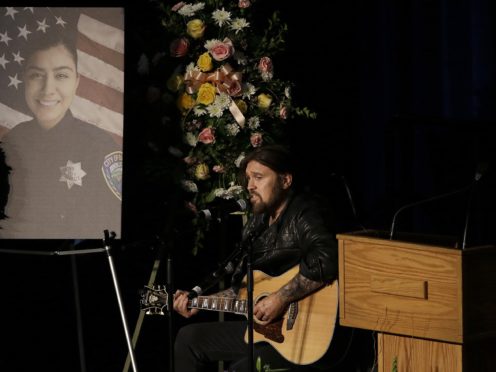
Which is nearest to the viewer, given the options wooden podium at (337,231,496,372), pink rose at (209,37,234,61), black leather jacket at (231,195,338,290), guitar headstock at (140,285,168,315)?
wooden podium at (337,231,496,372)

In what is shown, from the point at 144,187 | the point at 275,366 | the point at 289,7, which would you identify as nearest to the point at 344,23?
the point at 289,7

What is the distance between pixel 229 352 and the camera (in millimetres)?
4090

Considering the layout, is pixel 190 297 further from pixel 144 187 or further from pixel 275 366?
pixel 144 187

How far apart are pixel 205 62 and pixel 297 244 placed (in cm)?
103

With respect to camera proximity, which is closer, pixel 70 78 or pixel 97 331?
pixel 70 78

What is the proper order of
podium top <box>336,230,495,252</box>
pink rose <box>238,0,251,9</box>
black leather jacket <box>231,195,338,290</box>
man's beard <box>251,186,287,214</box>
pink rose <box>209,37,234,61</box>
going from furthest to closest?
pink rose <box>238,0,251,9</box> < pink rose <box>209,37,234,61</box> < man's beard <box>251,186,287,214</box> < black leather jacket <box>231,195,338,290</box> < podium top <box>336,230,495,252</box>

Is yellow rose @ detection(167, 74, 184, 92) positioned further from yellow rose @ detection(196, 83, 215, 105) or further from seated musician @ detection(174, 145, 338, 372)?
seated musician @ detection(174, 145, 338, 372)

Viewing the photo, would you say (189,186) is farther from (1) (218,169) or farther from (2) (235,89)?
(2) (235,89)

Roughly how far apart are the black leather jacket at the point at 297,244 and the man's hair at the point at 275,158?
0.13 meters

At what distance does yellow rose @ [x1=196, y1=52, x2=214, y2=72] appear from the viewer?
14.5ft

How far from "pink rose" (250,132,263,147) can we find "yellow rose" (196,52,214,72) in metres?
0.39

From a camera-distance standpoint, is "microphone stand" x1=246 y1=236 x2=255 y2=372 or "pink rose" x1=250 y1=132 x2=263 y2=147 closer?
"microphone stand" x1=246 y1=236 x2=255 y2=372

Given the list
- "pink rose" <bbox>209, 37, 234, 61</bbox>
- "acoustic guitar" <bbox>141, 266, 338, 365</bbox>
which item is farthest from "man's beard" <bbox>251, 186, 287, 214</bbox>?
"pink rose" <bbox>209, 37, 234, 61</bbox>

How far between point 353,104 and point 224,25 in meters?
0.91
